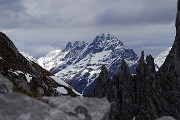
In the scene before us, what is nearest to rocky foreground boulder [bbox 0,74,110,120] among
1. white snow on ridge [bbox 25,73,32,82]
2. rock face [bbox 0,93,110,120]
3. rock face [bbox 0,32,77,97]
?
rock face [bbox 0,93,110,120]

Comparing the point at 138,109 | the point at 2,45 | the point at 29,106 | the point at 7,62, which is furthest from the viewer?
the point at 138,109

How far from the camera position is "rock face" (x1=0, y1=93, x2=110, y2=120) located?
1252cm

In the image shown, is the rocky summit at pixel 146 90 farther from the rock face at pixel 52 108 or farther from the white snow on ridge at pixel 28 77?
the rock face at pixel 52 108

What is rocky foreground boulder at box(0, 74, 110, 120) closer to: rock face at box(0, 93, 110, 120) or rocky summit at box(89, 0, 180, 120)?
rock face at box(0, 93, 110, 120)

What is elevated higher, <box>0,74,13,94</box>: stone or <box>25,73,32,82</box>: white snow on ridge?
<box>25,73,32,82</box>: white snow on ridge

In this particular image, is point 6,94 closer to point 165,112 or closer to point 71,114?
point 71,114

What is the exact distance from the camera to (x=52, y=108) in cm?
1305

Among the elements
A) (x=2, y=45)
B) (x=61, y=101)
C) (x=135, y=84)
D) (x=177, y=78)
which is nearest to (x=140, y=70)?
(x=135, y=84)

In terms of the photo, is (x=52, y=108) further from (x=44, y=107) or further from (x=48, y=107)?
(x=44, y=107)

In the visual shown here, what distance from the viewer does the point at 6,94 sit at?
1354cm

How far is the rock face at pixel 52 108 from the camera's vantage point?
493 inches

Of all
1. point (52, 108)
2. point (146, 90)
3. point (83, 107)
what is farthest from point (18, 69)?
point (52, 108)

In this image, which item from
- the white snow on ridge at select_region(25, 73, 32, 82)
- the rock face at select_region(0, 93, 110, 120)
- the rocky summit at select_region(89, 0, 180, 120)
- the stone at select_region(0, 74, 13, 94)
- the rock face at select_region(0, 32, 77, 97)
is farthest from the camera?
the rocky summit at select_region(89, 0, 180, 120)

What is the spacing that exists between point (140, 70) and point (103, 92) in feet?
57.6
